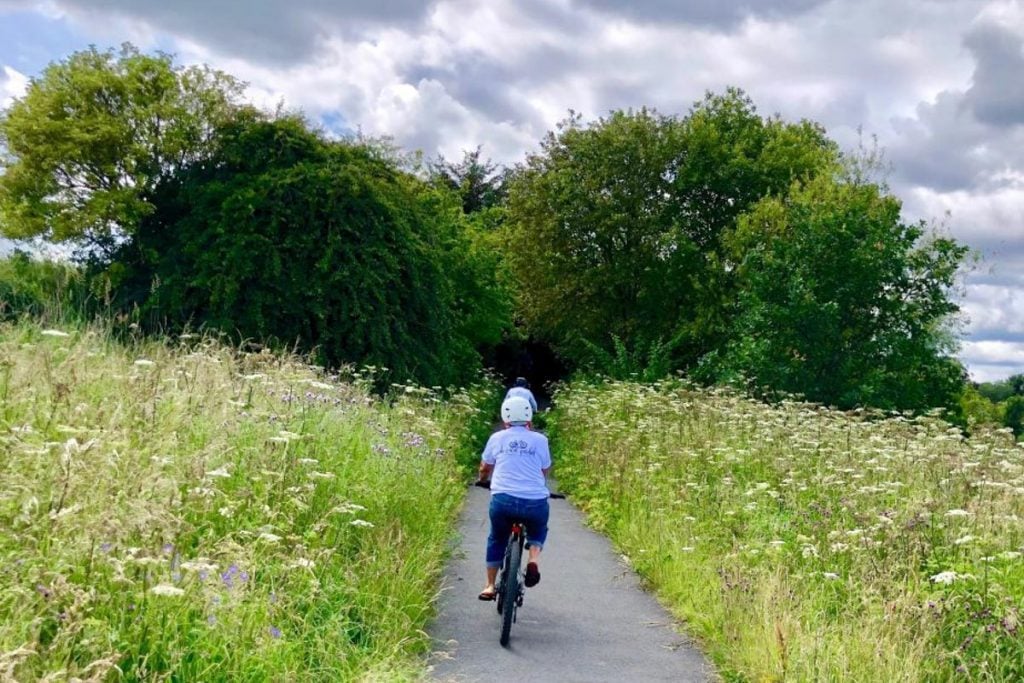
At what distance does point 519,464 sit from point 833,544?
8.27ft

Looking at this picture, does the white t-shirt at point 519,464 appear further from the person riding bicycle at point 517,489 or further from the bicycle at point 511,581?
the bicycle at point 511,581

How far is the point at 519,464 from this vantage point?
7.35 m

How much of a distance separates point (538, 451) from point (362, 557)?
66.6 inches

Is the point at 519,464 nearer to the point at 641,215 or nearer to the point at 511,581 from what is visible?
the point at 511,581

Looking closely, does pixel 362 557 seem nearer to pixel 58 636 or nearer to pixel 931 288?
pixel 58 636

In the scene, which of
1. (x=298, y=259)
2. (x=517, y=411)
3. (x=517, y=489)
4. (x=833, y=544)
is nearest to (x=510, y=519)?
(x=517, y=489)

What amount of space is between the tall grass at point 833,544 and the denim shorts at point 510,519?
4.90 feet

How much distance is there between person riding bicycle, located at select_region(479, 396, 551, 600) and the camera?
7285mm

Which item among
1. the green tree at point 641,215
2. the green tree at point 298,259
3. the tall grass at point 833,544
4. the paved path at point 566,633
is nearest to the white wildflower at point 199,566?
the paved path at point 566,633

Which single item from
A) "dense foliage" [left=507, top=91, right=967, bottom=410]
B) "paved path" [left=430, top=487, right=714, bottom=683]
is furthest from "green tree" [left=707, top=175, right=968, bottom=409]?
"paved path" [left=430, top=487, right=714, bottom=683]

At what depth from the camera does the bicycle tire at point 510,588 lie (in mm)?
6805

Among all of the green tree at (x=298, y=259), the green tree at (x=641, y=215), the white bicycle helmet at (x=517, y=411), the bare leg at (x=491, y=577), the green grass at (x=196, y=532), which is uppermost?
the green tree at (x=641, y=215)

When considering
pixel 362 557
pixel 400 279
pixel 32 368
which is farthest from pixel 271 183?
pixel 362 557

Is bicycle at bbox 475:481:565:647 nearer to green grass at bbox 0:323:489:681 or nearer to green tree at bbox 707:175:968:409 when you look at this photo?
green grass at bbox 0:323:489:681
